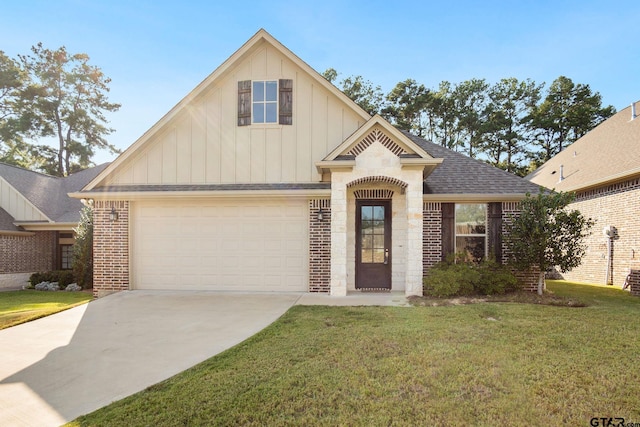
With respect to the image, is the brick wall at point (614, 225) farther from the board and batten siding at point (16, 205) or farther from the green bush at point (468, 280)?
the board and batten siding at point (16, 205)

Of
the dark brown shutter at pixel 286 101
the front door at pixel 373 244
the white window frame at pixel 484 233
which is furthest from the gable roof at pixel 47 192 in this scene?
the white window frame at pixel 484 233

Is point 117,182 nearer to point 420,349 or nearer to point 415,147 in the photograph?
point 415,147

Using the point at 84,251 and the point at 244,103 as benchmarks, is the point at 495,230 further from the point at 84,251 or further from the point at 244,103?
the point at 84,251

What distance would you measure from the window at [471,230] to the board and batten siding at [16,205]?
50.8ft

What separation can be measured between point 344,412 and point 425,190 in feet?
22.6

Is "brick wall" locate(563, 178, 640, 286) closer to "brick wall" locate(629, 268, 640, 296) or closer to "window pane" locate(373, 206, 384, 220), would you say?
"brick wall" locate(629, 268, 640, 296)

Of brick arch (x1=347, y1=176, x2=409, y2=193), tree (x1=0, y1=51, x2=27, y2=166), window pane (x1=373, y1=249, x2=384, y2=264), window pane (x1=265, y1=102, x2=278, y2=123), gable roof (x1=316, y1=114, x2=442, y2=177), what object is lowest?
window pane (x1=373, y1=249, x2=384, y2=264)

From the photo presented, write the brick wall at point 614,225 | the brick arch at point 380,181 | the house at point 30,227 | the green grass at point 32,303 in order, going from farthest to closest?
the house at point 30,227 < the brick wall at point 614,225 < the brick arch at point 380,181 < the green grass at point 32,303

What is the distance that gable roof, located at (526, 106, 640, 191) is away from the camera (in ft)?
36.5

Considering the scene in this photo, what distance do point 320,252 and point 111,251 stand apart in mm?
5890

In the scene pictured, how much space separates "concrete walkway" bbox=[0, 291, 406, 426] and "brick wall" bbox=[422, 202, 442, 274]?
4.40ft

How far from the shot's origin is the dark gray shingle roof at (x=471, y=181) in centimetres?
890

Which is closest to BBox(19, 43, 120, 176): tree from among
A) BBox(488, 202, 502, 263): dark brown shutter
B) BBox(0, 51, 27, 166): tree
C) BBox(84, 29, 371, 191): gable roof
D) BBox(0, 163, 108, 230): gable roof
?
BBox(0, 51, 27, 166): tree

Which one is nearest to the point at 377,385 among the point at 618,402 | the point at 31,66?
the point at 618,402
